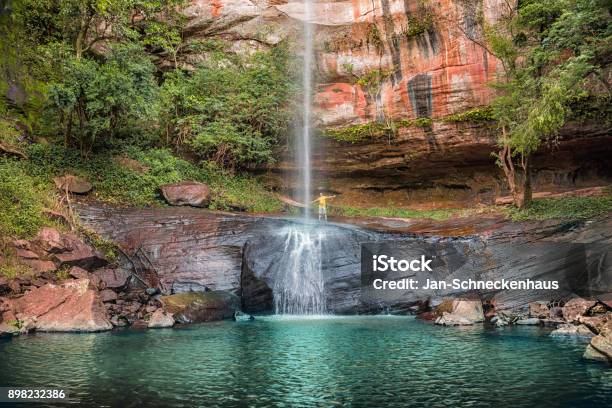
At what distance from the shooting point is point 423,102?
2453 cm

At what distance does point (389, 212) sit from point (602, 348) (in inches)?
658

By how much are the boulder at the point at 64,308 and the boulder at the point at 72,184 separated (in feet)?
17.5

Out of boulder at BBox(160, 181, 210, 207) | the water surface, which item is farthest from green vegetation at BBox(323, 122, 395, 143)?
the water surface

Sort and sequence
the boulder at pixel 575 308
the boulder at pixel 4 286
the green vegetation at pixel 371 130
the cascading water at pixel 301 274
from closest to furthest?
the boulder at pixel 4 286
the boulder at pixel 575 308
the cascading water at pixel 301 274
the green vegetation at pixel 371 130

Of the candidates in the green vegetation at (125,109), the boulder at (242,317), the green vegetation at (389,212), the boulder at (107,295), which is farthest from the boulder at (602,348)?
the green vegetation at (389,212)

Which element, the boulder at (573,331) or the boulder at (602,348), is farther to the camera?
the boulder at (573,331)

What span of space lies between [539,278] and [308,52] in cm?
1769

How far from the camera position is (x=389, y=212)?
2559cm

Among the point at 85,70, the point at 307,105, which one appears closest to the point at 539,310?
A: the point at 307,105

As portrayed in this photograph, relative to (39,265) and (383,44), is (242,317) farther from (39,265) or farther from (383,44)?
(383,44)

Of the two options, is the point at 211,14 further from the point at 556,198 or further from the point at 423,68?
the point at 556,198

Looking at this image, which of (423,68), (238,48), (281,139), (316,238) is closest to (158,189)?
A: (316,238)

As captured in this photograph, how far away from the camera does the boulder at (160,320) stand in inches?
527

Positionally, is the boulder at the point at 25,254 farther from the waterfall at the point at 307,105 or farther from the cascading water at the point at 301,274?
the waterfall at the point at 307,105
